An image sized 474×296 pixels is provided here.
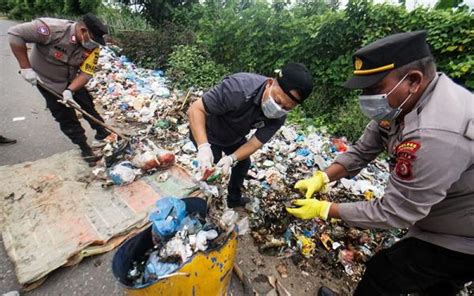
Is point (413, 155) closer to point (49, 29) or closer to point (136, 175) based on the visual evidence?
point (136, 175)

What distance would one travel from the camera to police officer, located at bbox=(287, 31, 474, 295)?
3.62 ft

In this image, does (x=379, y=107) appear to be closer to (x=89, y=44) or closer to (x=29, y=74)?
(x=89, y=44)

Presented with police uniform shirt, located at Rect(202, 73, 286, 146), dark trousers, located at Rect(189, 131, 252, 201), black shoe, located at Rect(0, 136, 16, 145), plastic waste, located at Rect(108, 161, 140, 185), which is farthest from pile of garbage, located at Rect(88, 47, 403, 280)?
black shoe, located at Rect(0, 136, 16, 145)

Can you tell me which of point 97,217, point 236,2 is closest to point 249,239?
point 97,217

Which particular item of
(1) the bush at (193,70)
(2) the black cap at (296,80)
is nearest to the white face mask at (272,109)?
(2) the black cap at (296,80)

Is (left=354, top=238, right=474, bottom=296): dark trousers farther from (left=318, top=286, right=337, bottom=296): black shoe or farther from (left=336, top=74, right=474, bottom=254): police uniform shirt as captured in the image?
(left=318, top=286, right=337, bottom=296): black shoe

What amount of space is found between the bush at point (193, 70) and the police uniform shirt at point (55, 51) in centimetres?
307

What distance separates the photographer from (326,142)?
168 inches

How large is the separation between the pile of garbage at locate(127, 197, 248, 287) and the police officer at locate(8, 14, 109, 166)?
227 centimetres

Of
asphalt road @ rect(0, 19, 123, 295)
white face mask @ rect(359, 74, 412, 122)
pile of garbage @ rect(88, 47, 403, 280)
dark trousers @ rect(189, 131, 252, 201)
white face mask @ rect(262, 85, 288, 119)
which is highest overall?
white face mask @ rect(359, 74, 412, 122)

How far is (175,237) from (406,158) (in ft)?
4.28

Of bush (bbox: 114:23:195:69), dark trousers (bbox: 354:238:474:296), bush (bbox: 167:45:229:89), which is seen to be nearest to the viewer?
dark trousers (bbox: 354:238:474:296)

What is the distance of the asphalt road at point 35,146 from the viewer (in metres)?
2.03

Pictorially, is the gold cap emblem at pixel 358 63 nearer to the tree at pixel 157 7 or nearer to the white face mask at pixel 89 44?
the white face mask at pixel 89 44
